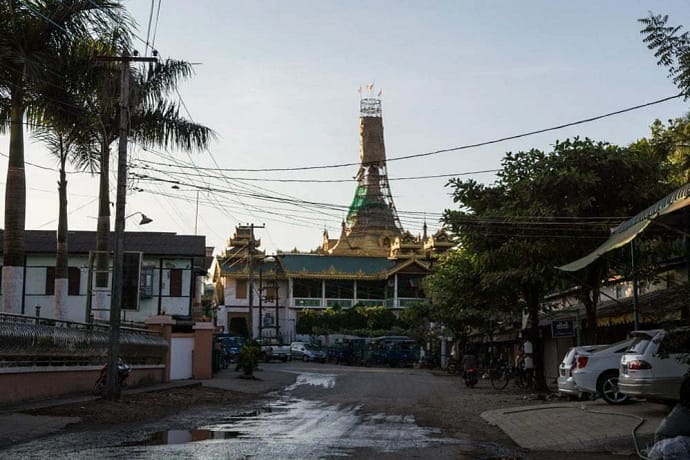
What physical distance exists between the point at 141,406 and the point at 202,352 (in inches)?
600

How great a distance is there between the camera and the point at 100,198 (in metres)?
25.8

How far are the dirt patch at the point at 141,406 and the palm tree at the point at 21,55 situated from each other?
3.88m

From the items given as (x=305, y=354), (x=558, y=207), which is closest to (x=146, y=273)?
(x=305, y=354)

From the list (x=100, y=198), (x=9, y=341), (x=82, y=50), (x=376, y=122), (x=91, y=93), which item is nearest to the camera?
(x=9, y=341)

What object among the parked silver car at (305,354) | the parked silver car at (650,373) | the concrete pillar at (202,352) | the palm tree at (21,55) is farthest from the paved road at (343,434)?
the parked silver car at (305,354)

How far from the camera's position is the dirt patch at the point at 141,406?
Answer: 53.3ft

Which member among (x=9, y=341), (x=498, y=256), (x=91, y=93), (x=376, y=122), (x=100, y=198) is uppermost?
(x=376, y=122)

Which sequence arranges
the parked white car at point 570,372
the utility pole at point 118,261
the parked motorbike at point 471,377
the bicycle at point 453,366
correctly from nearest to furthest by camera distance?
1. the parked white car at point 570,372
2. the utility pole at point 118,261
3. the parked motorbike at point 471,377
4. the bicycle at point 453,366

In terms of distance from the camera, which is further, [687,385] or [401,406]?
[401,406]

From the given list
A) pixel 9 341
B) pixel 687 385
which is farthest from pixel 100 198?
pixel 687 385

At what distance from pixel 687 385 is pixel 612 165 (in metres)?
13.6

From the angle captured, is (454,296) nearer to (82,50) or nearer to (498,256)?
(498,256)

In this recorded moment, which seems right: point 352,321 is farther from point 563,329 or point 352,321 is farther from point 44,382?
point 44,382

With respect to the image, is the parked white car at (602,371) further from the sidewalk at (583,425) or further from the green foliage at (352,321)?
the green foliage at (352,321)
